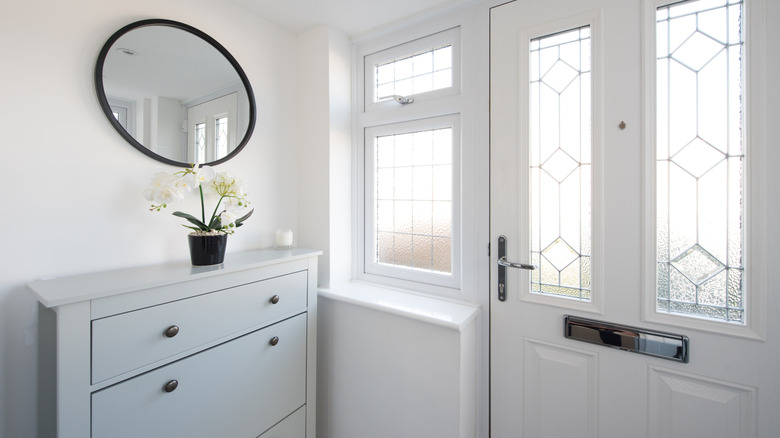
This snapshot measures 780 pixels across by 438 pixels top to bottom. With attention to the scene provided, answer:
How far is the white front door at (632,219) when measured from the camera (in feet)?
3.29

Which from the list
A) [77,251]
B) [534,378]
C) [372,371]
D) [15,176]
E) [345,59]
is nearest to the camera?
[15,176]

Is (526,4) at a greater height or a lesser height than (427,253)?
greater

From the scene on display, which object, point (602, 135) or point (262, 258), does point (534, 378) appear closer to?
point (602, 135)

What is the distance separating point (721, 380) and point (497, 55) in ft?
4.87

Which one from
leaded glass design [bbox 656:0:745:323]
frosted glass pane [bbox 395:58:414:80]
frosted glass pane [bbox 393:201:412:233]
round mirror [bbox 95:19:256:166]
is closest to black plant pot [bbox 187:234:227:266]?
round mirror [bbox 95:19:256:166]

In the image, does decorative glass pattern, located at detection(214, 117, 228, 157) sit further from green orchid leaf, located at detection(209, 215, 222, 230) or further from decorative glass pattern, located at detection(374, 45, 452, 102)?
decorative glass pattern, located at detection(374, 45, 452, 102)

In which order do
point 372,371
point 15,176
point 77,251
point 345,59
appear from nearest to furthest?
point 15,176 → point 77,251 → point 372,371 → point 345,59

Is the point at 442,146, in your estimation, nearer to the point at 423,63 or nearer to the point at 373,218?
the point at 423,63

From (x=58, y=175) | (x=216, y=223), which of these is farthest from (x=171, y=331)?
(x=58, y=175)

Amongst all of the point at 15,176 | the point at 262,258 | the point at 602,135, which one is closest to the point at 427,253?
the point at 262,258

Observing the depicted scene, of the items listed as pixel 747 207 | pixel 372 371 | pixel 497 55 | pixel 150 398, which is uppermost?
pixel 497 55

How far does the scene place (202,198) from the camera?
1212 mm

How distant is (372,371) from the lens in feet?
4.95

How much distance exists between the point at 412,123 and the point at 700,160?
117cm
